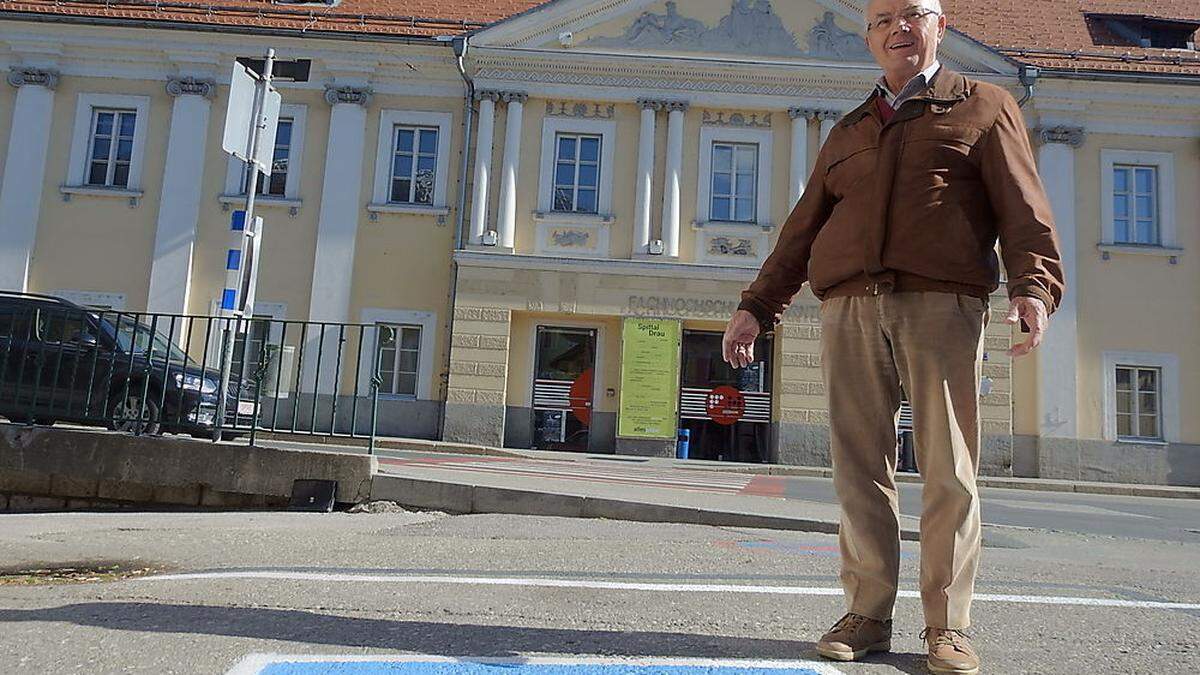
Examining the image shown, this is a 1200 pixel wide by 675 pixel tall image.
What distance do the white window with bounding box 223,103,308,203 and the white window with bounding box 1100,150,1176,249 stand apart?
16.3 metres

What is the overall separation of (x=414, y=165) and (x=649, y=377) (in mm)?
6551

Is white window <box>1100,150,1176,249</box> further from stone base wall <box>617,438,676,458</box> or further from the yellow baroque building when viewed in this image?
stone base wall <box>617,438,676,458</box>

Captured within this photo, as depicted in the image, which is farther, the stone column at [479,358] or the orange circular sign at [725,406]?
the orange circular sign at [725,406]

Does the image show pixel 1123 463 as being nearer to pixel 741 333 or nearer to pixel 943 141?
pixel 741 333

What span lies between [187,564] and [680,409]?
46.3 ft

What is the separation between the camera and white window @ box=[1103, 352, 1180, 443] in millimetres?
17516

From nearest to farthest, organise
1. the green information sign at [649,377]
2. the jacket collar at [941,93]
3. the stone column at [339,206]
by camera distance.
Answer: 1. the jacket collar at [941,93]
2. the green information sign at [649,377]
3. the stone column at [339,206]

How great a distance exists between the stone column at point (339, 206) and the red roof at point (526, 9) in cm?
159

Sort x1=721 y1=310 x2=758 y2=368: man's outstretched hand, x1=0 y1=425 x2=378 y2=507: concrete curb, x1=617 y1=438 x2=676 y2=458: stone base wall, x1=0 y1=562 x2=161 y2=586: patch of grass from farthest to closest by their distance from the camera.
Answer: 1. x1=617 y1=438 x2=676 y2=458: stone base wall
2. x1=0 y1=425 x2=378 y2=507: concrete curb
3. x1=0 y1=562 x2=161 y2=586: patch of grass
4. x1=721 y1=310 x2=758 y2=368: man's outstretched hand

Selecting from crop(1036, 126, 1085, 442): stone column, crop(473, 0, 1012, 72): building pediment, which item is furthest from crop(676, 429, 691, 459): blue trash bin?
crop(473, 0, 1012, 72): building pediment

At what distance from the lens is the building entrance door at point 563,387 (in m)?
17.8

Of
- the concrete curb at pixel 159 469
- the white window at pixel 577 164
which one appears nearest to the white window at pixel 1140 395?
the white window at pixel 577 164

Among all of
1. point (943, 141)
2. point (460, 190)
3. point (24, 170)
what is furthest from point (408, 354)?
point (943, 141)

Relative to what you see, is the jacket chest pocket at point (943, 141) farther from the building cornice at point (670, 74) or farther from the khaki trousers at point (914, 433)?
the building cornice at point (670, 74)
